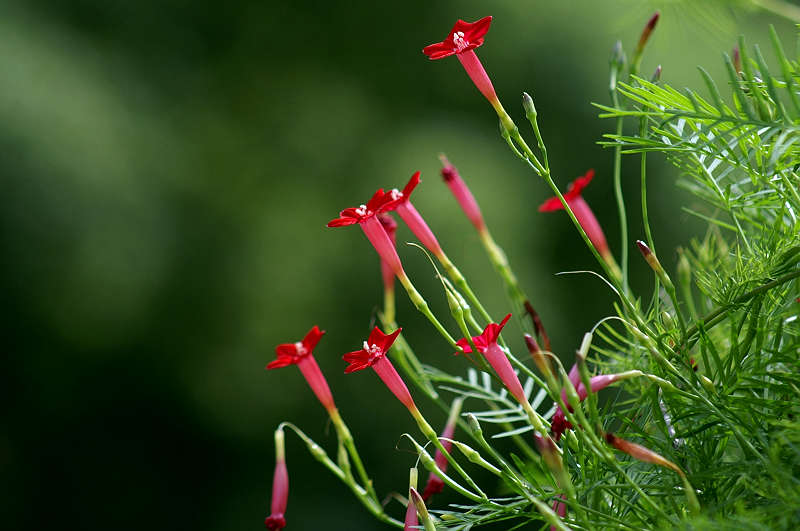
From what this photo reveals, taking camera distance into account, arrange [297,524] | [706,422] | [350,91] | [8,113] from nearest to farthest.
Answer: [706,422], [8,113], [297,524], [350,91]

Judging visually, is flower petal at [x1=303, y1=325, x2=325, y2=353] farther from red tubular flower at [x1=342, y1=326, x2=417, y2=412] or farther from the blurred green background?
the blurred green background

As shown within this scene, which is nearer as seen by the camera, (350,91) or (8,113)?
(8,113)

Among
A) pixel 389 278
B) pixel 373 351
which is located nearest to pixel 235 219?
pixel 389 278

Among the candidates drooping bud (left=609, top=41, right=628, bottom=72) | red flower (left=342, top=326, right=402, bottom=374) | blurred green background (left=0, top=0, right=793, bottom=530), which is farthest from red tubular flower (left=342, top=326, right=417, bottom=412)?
blurred green background (left=0, top=0, right=793, bottom=530)

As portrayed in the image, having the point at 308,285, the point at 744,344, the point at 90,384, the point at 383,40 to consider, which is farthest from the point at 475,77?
the point at 383,40

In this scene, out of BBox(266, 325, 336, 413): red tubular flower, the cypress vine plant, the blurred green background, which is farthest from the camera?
the blurred green background

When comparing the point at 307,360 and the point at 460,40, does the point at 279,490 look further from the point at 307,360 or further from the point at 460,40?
the point at 460,40

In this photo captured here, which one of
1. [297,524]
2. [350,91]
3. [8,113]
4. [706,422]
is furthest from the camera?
[350,91]

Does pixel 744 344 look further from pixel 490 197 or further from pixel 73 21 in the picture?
pixel 73 21
